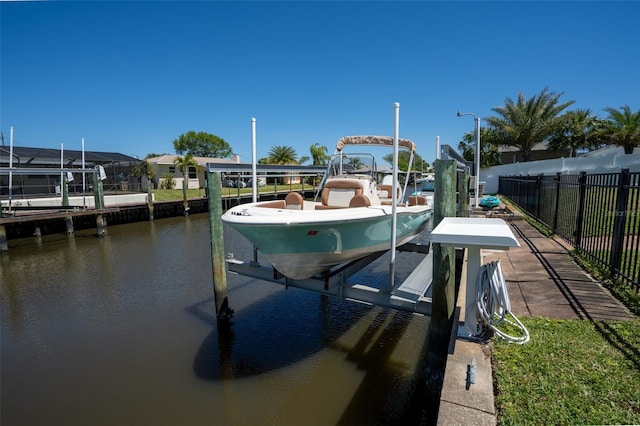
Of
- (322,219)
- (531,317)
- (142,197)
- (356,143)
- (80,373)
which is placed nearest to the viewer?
(531,317)

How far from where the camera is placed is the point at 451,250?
427cm

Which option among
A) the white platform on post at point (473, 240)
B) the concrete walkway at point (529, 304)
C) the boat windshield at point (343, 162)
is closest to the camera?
the concrete walkway at point (529, 304)

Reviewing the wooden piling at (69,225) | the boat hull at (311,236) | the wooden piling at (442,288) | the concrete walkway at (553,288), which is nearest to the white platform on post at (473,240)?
the wooden piling at (442,288)

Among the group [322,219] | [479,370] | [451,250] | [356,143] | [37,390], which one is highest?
[356,143]

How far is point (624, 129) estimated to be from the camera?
22281 millimetres

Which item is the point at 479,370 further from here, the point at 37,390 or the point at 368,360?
the point at 37,390

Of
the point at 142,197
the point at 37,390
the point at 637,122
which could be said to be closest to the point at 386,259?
the point at 37,390

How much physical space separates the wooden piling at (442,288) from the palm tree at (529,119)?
88.0 feet

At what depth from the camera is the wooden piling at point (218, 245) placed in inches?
231

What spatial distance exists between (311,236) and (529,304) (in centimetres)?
299

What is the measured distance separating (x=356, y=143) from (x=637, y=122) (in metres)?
25.4

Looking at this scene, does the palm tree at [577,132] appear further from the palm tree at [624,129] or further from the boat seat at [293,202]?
the boat seat at [293,202]

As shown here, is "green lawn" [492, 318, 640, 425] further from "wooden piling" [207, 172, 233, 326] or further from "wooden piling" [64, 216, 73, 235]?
"wooden piling" [64, 216, 73, 235]

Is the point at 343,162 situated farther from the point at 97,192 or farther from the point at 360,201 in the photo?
the point at 97,192
